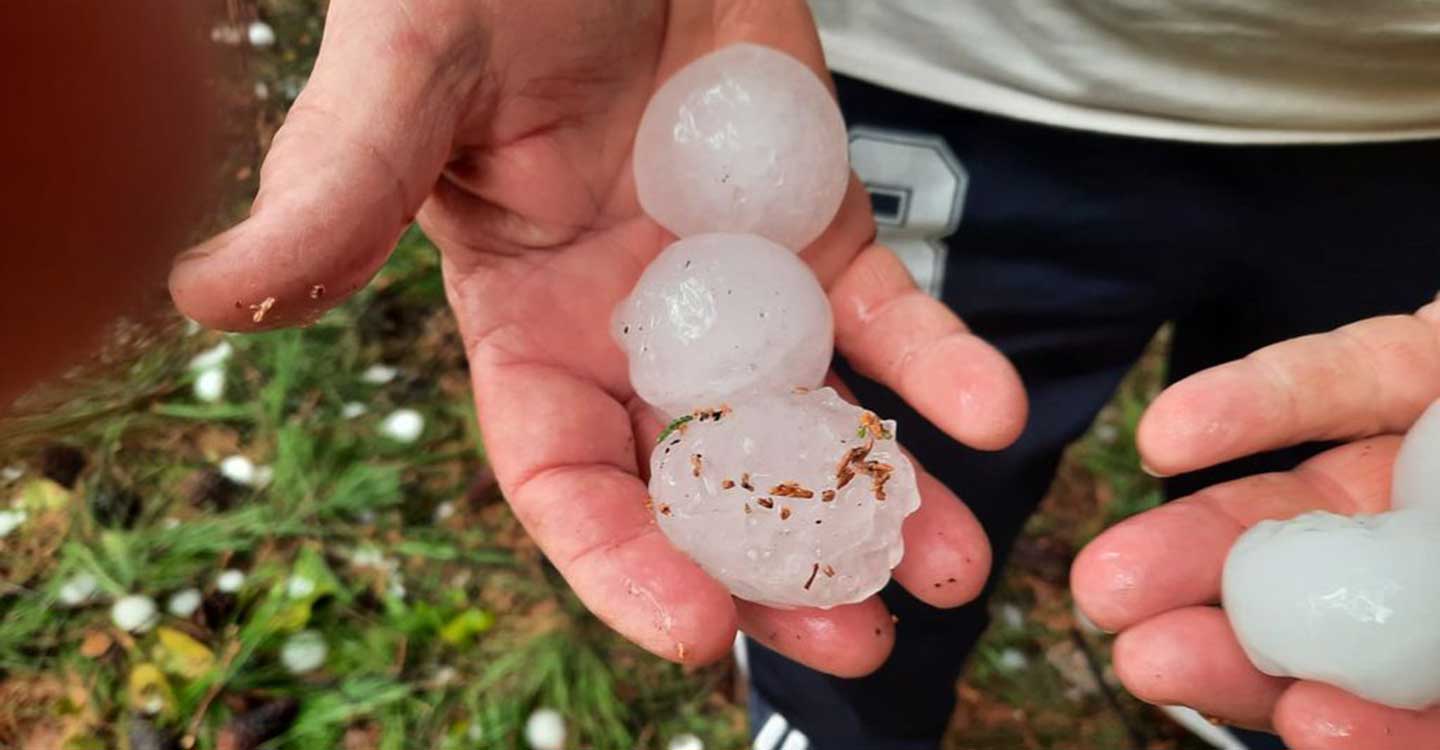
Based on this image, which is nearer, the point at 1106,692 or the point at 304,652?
the point at 304,652

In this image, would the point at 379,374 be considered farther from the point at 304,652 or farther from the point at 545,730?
the point at 545,730

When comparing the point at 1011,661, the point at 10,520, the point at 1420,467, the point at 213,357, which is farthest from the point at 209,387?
the point at 1420,467

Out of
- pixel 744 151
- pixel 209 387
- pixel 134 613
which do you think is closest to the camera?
pixel 744 151

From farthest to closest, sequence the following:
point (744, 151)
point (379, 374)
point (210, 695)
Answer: point (379, 374) → point (210, 695) → point (744, 151)

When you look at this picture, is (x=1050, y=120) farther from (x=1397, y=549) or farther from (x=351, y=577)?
(x=351, y=577)

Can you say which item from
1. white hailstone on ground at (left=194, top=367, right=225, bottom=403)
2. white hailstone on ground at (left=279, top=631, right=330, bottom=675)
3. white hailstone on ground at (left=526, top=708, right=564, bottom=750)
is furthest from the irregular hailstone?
white hailstone on ground at (left=194, top=367, right=225, bottom=403)

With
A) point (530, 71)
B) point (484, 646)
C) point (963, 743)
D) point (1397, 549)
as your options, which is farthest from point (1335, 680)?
point (484, 646)

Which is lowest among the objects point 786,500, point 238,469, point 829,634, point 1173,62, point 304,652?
point 304,652
